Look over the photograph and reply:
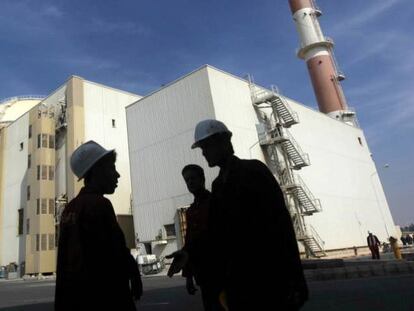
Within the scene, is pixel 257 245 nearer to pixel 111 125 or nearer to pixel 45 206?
pixel 45 206

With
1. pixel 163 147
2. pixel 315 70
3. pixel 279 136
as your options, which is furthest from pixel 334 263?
pixel 315 70

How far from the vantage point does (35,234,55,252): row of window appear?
36844 mm

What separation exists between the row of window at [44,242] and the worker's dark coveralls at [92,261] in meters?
38.0

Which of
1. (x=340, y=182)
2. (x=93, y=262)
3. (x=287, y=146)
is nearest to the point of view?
(x=93, y=262)

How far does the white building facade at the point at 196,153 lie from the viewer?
93.8ft

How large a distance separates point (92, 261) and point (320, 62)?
4628 cm

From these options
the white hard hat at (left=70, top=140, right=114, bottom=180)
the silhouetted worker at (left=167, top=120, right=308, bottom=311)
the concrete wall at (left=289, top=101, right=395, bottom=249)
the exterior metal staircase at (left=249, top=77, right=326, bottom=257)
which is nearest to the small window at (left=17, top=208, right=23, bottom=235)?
the exterior metal staircase at (left=249, top=77, right=326, bottom=257)

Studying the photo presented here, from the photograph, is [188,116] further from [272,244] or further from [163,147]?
[272,244]

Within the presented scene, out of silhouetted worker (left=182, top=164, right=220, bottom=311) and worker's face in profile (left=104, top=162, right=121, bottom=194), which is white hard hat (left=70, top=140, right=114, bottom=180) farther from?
silhouetted worker (left=182, top=164, right=220, bottom=311)

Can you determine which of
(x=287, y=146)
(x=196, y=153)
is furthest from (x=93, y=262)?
(x=287, y=146)

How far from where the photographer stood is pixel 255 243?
7.48 ft

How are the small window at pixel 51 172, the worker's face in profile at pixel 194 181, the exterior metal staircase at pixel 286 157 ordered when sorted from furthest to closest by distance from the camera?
the small window at pixel 51 172 < the exterior metal staircase at pixel 286 157 < the worker's face in profile at pixel 194 181

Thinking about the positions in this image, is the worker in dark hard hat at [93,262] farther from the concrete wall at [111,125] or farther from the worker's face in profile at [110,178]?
the concrete wall at [111,125]

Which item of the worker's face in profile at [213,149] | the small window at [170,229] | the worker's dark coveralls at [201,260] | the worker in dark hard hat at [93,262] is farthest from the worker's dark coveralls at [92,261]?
the small window at [170,229]
